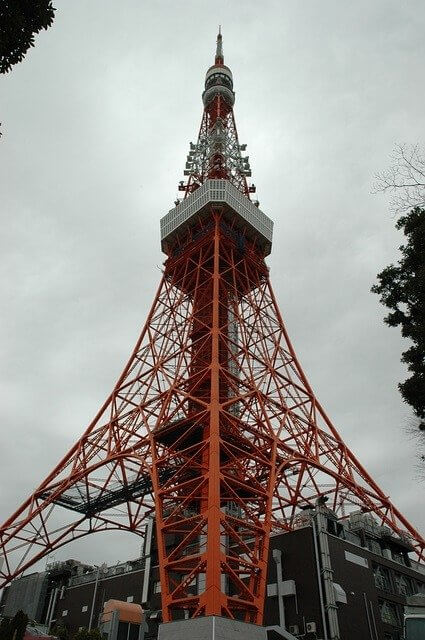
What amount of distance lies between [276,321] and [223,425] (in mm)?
10437

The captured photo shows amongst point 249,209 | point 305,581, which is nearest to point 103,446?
point 305,581

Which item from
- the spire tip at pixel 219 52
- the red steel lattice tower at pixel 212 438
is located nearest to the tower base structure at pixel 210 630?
the red steel lattice tower at pixel 212 438

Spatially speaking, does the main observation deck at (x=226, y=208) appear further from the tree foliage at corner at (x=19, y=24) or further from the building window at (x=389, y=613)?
the tree foliage at corner at (x=19, y=24)

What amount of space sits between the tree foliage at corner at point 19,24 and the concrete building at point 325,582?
20872 mm

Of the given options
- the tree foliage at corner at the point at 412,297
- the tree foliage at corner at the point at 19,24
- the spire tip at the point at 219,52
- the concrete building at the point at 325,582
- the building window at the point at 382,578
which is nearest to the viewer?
the tree foliage at corner at the point at 19,24

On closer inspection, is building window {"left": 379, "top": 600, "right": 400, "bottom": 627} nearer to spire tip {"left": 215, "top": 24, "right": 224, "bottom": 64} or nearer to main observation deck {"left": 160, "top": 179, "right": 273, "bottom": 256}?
main observation deck {"left": 160, "top": 179, "right": 273, "bottom": 256}

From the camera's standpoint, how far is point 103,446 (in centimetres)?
2952

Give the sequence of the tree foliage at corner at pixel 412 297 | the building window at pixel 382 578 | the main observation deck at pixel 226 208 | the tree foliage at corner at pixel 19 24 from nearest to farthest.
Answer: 1. the tree foliage at corner at pixel 19 24
2. the tree foliage at corner at pixel 412 297
3. the building window at pixel 382 578
4. the main observation deck at pixel 226 208

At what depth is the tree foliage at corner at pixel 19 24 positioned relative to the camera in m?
8.56

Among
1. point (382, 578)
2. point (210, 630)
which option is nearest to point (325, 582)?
point (382, 578)

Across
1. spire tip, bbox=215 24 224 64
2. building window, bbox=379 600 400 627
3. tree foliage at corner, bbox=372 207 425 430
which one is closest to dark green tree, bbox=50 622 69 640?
building window, bbox=379 600 400 627

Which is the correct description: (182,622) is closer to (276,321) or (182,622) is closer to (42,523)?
(42,523)

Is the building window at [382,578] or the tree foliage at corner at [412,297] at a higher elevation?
the tree foliage at corner at [412,297]

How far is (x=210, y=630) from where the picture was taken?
15773 millimetres
